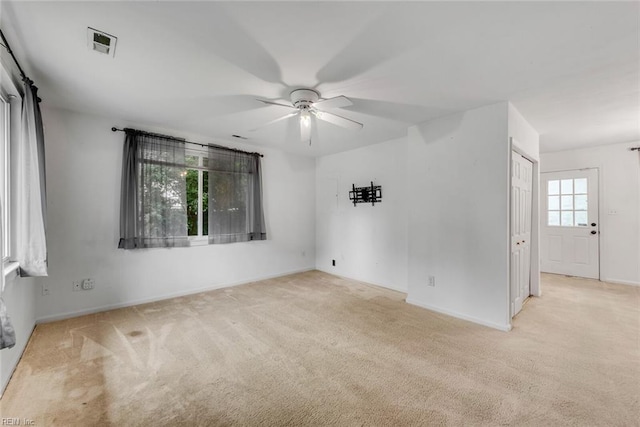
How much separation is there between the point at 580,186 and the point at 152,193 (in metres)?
7.21

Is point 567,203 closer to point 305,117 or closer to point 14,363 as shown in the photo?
point 305,117

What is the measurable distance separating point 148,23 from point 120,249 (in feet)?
9.42

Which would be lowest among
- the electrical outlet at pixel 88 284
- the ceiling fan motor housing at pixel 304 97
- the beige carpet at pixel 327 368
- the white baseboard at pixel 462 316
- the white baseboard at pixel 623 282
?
the beige carpet at pixel 327 368

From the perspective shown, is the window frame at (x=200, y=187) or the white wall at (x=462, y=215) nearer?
the white wall at (x=462, y=215)

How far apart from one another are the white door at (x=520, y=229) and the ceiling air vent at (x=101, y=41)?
392 cm

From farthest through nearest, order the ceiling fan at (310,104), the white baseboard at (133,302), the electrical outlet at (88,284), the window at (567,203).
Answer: the window at (567,203) < the electrical outlet at (88,284) < the white baseboard at (133,302) < the ceiling fan at (310,104)

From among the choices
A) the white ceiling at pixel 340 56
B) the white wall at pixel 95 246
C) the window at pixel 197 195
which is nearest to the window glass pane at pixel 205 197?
the window at pixel 197 195

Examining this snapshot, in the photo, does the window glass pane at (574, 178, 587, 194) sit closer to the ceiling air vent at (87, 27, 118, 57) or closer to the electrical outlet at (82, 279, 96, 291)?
the ceiling air vent at (87, 27, 118, 57)

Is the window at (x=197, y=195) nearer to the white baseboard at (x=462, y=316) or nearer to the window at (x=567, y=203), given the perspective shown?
the white baseboard at (x=462, y=316)

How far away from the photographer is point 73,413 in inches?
65.2

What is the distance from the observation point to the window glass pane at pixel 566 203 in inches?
197

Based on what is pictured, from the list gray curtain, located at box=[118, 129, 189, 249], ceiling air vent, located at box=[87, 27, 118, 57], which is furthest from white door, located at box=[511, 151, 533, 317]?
gray curtain, located at box=[118, 129, 189, 249]

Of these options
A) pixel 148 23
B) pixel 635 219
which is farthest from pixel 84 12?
pixel 635 219

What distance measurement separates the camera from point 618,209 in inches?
177
